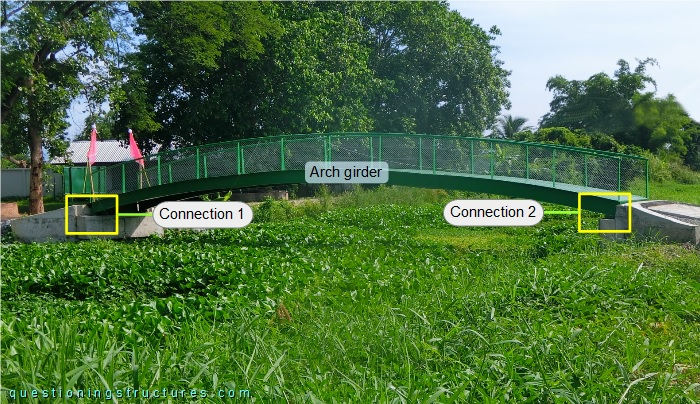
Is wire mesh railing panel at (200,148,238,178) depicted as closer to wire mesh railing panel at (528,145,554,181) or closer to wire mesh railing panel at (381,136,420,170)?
wire mesh railing panel at (381,136,420,170)

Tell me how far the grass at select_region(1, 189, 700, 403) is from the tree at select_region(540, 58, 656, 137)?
877 inches

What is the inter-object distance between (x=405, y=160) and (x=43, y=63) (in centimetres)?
1167

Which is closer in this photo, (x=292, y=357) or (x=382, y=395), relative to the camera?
(x=382, y=395)

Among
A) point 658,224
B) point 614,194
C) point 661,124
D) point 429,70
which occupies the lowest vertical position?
point 658,224

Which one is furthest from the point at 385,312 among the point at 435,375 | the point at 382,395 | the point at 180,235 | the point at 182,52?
the point at 182,52

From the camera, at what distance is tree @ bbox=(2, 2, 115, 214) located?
19.3 m

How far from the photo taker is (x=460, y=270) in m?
9.84

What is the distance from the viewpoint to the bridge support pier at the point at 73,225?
18219mm

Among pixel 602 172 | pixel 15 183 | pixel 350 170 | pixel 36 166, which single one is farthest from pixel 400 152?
pixel 15 183

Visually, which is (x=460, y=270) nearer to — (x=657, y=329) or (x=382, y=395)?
(x=657, y=329)

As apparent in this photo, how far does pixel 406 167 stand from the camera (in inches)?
596

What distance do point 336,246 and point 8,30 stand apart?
1212cm

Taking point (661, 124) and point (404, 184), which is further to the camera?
point (661, 124)

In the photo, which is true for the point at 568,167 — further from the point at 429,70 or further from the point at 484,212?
the point at 429,70
